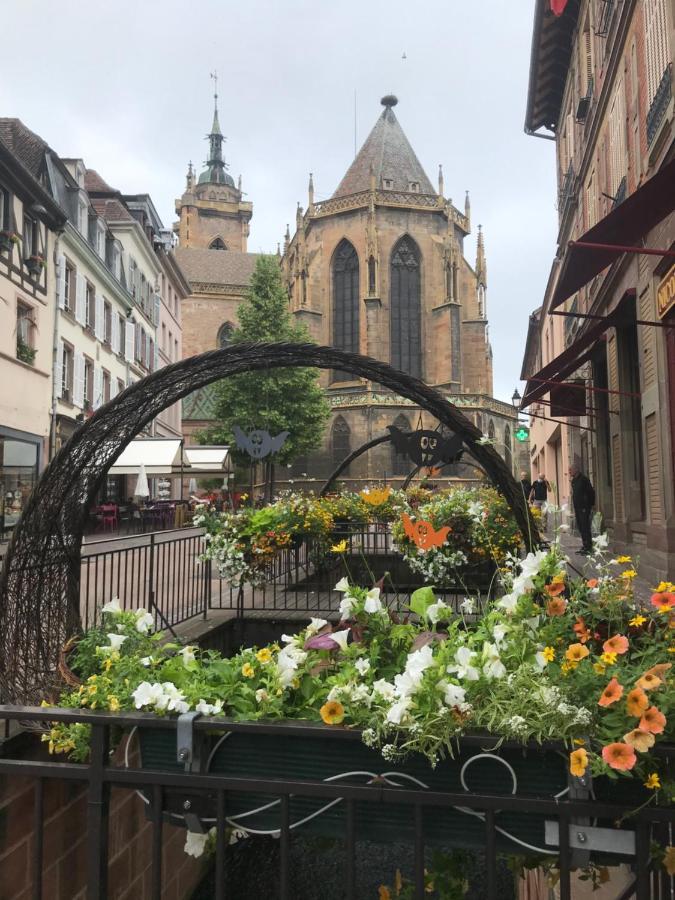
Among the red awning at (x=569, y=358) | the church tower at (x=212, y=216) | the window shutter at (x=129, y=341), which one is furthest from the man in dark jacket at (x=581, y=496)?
the church tower at (x=212, y=216)

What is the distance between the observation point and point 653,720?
160 centimetres

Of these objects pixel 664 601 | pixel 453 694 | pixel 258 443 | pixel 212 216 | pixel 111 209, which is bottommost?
pixel 453 694

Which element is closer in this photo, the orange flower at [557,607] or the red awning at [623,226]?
the orange flower at [557,607]

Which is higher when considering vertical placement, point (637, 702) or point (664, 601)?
point (664, 601)

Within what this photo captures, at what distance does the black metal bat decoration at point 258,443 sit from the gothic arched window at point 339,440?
114 ft

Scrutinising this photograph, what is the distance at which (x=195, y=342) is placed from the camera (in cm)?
5656

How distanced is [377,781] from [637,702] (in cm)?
70

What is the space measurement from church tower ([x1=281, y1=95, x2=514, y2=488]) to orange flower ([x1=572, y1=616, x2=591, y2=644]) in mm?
41048

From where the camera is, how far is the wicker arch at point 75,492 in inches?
136

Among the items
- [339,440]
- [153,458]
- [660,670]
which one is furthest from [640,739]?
[339,440]

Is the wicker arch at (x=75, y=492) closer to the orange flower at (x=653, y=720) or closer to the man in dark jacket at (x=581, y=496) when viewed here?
the orange flower at (x=653, y=720)

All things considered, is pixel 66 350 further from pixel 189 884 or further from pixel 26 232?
pixel 189 884

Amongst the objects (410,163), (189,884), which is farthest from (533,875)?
(410,163)

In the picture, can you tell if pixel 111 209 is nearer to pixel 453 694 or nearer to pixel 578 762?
pixel 453 694
